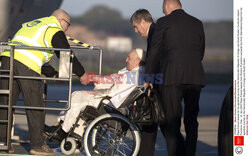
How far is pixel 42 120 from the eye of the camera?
6020 mm

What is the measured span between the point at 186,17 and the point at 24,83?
184 centimetres

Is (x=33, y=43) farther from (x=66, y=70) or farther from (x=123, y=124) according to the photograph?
(x=123, y=124)

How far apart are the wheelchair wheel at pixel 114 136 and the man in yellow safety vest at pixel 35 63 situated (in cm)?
48

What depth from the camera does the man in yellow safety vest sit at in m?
5.82

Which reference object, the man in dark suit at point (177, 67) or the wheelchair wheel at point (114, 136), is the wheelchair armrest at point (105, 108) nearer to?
the wheelchair wheel at point (114, 136)

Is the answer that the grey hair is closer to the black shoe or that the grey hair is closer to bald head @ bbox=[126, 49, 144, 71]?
bald head @ bbox=[126, 49, 144, 71]

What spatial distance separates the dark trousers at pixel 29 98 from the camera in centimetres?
583

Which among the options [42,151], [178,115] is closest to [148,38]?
[178,115]

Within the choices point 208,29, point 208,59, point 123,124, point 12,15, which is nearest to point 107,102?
point 123,124

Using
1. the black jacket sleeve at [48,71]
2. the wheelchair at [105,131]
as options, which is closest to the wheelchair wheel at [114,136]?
the wheelchair at [105,131]

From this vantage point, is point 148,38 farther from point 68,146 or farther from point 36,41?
point 68,146

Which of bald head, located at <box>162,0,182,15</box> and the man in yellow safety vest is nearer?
bald head, located at <box>162,0,182,15</box>

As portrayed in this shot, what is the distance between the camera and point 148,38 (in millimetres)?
5828

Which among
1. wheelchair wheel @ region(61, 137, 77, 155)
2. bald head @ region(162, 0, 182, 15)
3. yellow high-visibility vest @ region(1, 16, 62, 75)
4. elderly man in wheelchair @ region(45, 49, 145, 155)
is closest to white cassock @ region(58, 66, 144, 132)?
elderly man in wheelchair @ region(45, 49, 145, 155)
